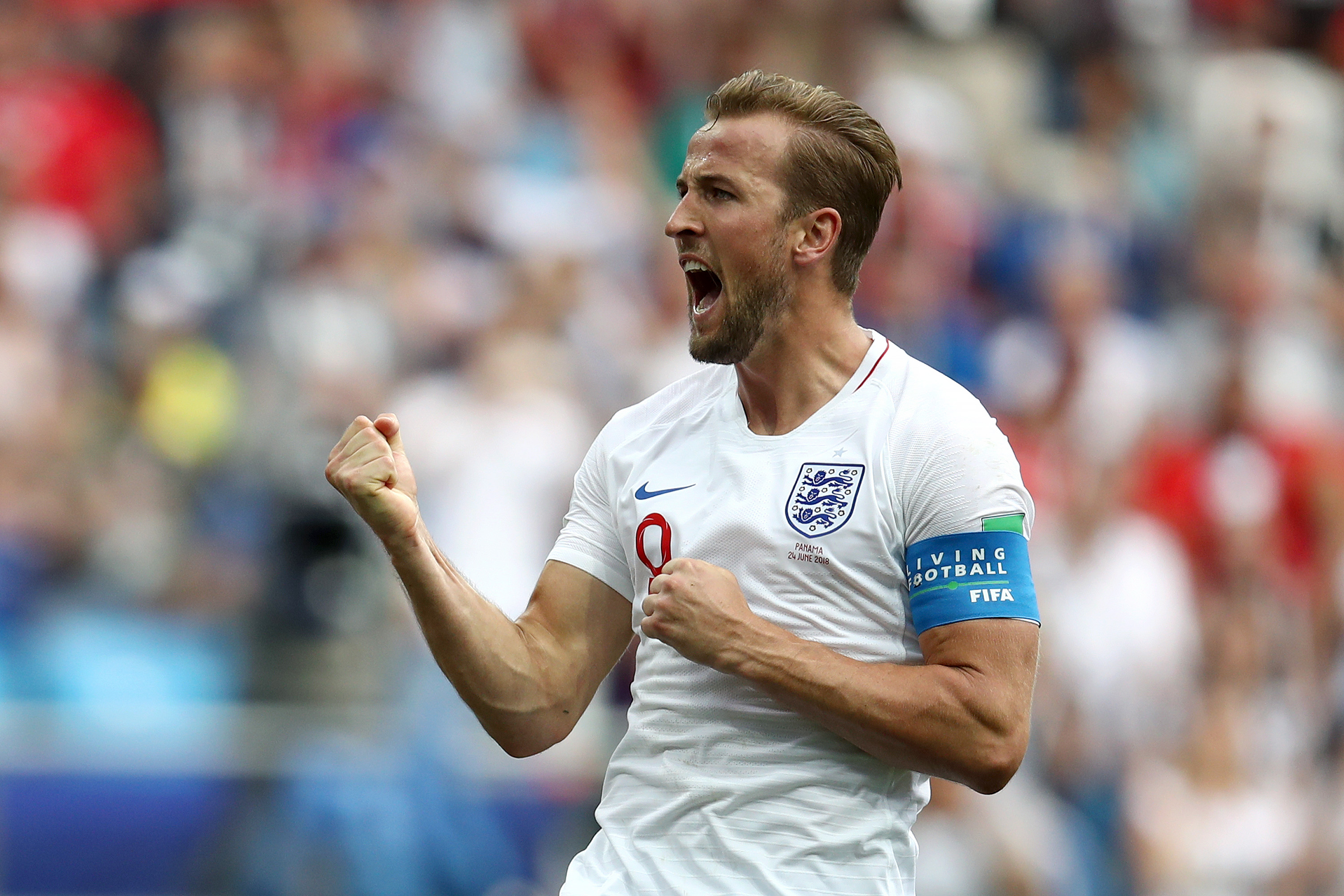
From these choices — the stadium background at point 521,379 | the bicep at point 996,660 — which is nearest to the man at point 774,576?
the bicep at point 996,660

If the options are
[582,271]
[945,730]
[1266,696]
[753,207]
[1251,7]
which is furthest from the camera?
[1251,7]

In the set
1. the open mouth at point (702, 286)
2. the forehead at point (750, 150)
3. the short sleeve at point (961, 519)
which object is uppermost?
the forehead at point (750, 150)

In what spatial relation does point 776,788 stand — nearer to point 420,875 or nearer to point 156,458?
point 420,875

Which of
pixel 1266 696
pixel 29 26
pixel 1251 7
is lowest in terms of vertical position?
pixel 1266 696

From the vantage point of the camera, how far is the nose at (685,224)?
371 cm

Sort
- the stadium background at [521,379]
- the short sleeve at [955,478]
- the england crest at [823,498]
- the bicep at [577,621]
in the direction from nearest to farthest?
the short sleeve at [955,478]
the england crest at [823,498]
the bicep at [577,621]
the stadium background at [521,379]

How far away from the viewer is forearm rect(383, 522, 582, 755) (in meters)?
3.61

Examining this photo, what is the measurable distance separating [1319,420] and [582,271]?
396 cm

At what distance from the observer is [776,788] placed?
136 inches

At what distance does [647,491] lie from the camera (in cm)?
378

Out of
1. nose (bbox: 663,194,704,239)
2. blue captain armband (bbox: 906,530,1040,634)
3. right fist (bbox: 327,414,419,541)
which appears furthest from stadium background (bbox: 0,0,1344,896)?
right fist (bbox: 327,414,419,541)

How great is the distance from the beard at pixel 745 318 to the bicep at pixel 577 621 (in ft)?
1.98

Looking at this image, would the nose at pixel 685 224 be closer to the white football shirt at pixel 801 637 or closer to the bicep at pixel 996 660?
the white football shirt at pixel 801 637

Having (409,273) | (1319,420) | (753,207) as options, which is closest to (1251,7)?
(1319,420)
